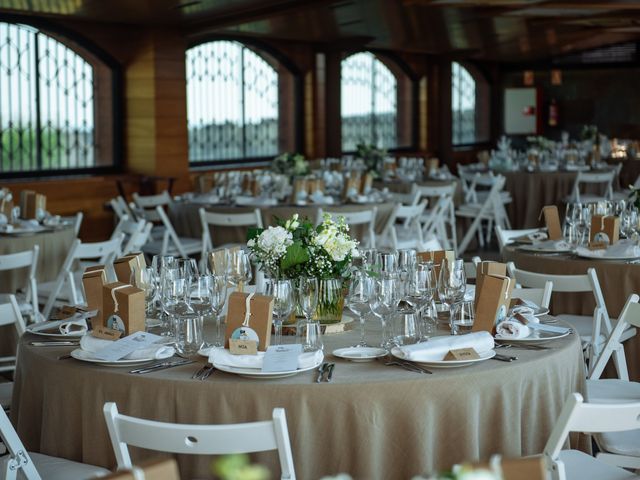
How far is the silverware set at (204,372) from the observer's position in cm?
290

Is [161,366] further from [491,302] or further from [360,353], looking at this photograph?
[491,302]

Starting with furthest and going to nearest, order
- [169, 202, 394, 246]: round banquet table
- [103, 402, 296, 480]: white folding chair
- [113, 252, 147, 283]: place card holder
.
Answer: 1. [169, 202, 394, 246]: round banquet table
2. [113, 252, 147, 283]: place card holder
3. [103, 402, 296, 480]: white folding chair

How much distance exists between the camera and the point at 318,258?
3619 millimetres

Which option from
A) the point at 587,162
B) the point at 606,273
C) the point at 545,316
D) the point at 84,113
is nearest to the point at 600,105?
the point at 587,162

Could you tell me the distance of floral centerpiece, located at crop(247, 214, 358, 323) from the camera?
11.8 feet

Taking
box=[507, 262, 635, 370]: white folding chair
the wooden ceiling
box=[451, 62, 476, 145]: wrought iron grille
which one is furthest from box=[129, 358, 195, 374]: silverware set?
box=[451, 62, 476, 145]: wrought iron grille

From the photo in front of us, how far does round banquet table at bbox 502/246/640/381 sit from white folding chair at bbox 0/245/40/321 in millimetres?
2815

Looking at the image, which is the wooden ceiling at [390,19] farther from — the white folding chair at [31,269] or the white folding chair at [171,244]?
the white folding chair at [31,269]

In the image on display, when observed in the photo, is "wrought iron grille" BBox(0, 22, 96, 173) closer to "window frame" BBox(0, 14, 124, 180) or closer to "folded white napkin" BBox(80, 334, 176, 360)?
"window frame" BBox(0, 14, 124, 180)

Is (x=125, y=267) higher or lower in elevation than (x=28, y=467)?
higher

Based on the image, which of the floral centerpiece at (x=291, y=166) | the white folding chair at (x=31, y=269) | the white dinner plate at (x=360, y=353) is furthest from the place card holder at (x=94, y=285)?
the floral centerpiece at (x=291, y=166)

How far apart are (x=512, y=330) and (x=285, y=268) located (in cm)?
87

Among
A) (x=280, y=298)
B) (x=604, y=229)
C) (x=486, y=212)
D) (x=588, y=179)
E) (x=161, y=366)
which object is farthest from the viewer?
(x=588, y=179)

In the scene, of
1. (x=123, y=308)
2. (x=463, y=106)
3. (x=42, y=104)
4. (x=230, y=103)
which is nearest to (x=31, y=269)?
(x=123, y=308)
